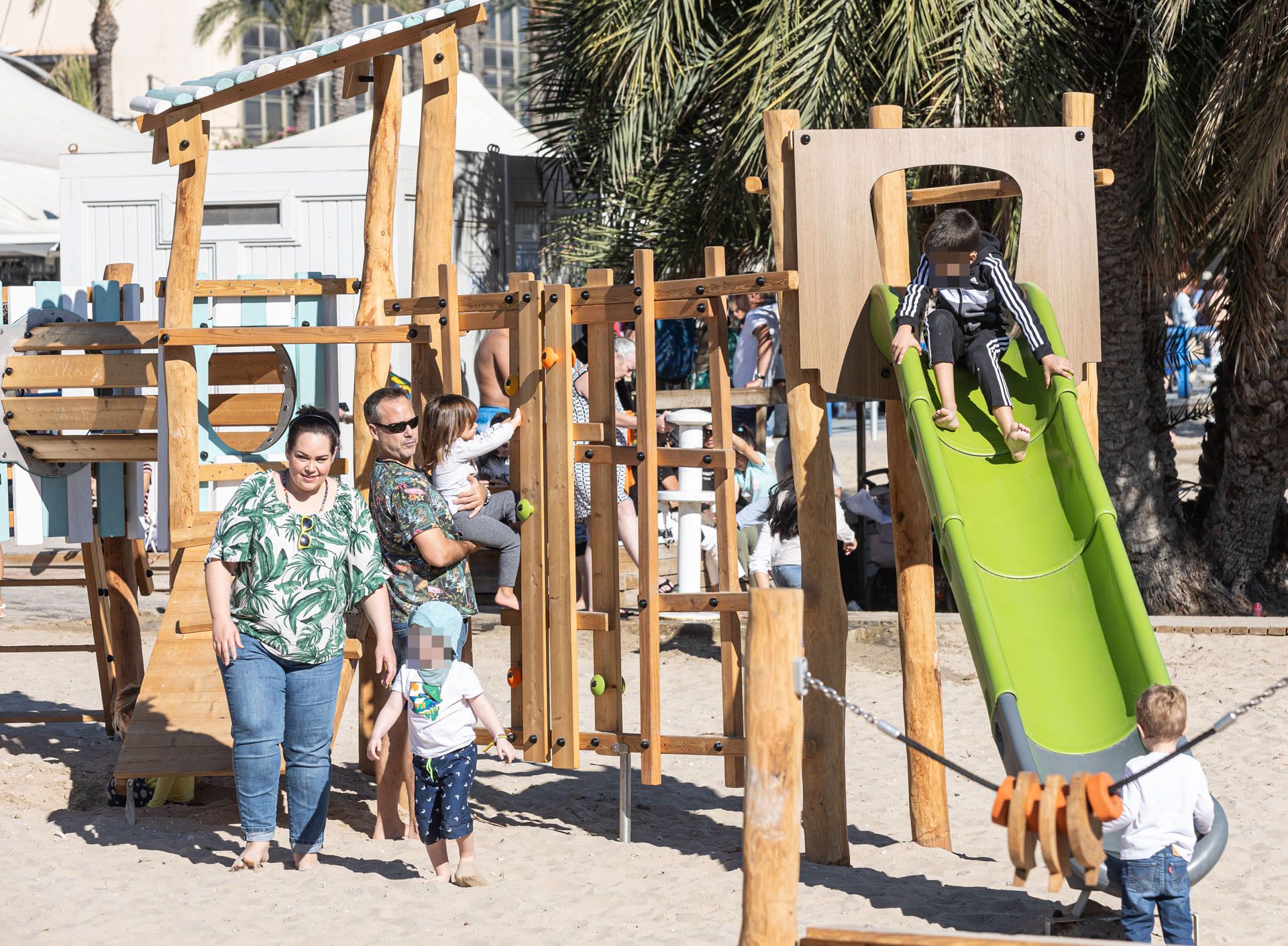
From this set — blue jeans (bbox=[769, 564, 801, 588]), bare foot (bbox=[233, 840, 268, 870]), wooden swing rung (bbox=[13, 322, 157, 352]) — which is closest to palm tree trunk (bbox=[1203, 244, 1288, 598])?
blue jeans (bbox=[769, 564, 801, 588])

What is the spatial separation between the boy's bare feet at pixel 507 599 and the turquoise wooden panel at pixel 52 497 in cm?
233

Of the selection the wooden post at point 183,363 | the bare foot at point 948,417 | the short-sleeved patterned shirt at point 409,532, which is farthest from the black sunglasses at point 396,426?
the bare foot at point 948,417

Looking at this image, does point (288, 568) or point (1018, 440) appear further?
point (1018, 440)

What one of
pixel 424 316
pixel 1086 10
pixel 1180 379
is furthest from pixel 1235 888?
pixel 1180 379

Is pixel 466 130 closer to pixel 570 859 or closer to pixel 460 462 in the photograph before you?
pixel 460 462

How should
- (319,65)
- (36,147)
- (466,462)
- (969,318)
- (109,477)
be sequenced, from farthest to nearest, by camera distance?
(36,147)
(109,477)
(319,65)
(466,462)
(969,318)

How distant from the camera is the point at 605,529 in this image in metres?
5.97

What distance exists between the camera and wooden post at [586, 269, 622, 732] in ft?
19.6

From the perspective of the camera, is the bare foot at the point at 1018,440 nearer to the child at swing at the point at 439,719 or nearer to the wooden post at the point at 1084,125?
the wooden post at the point at 1084,125

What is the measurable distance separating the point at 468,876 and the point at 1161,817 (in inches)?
96.6

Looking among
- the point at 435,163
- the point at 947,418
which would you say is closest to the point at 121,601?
the point at 435,163

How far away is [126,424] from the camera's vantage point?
6746 millimetres

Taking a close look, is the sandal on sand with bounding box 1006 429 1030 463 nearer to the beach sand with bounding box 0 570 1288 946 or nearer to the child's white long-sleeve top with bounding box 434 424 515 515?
the beach sand with bounding box 0 570 1288 946

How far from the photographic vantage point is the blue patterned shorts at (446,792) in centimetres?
522
